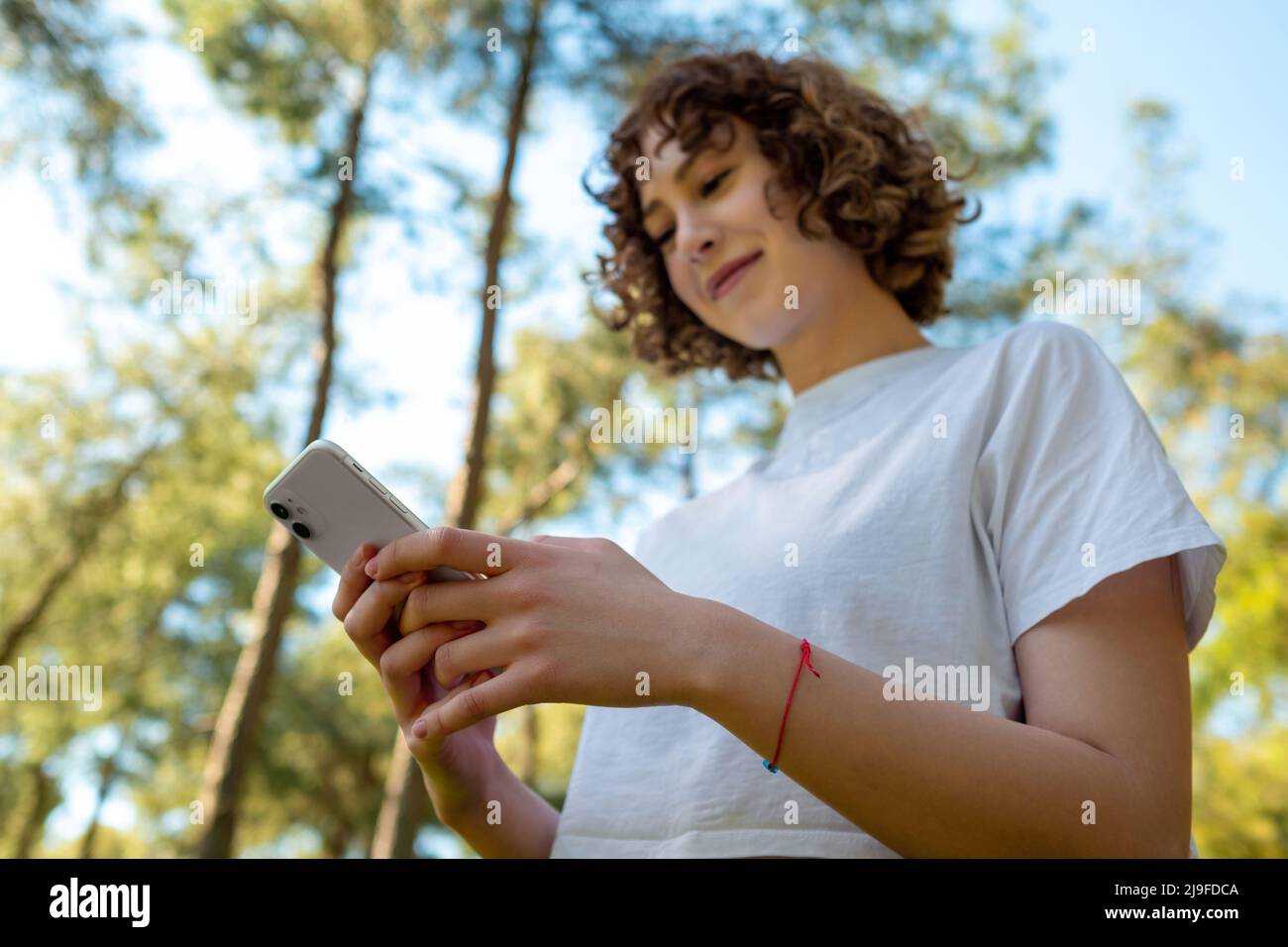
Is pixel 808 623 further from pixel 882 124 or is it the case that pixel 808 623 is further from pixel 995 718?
pixel 882 124

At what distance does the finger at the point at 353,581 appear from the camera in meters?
1.28

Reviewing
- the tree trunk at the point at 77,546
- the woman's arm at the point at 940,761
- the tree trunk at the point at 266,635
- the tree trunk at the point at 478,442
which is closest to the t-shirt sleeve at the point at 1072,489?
the woman's arm at the point at 940,761

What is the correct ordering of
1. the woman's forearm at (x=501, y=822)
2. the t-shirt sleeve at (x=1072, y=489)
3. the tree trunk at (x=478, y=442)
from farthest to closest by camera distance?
the tree trunk at (x=478, y=442)
the woman's forearm at (x=501, y=822)
the t-shirt sleeve at (x=1072, y=489)

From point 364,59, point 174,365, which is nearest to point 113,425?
point 174,365

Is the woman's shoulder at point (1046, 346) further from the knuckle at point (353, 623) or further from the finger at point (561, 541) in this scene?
the knuckle at point (353, 623)

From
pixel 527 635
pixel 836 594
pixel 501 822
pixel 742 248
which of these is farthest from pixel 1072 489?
pixel 501 822

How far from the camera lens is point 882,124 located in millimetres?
2389

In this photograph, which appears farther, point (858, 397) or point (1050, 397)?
point (858, 397)

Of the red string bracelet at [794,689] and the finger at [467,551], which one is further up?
the finger at [467,551]

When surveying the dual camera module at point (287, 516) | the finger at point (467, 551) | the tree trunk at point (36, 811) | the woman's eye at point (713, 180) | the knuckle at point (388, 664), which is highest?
the woman's eye at point (713, 180)

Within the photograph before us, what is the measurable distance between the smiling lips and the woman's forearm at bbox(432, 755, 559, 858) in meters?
1.04

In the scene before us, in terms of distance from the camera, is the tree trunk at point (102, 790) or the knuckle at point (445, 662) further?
the tree trunk at point (102, 790)

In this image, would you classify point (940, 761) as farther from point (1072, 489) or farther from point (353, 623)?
point (353, 623)
